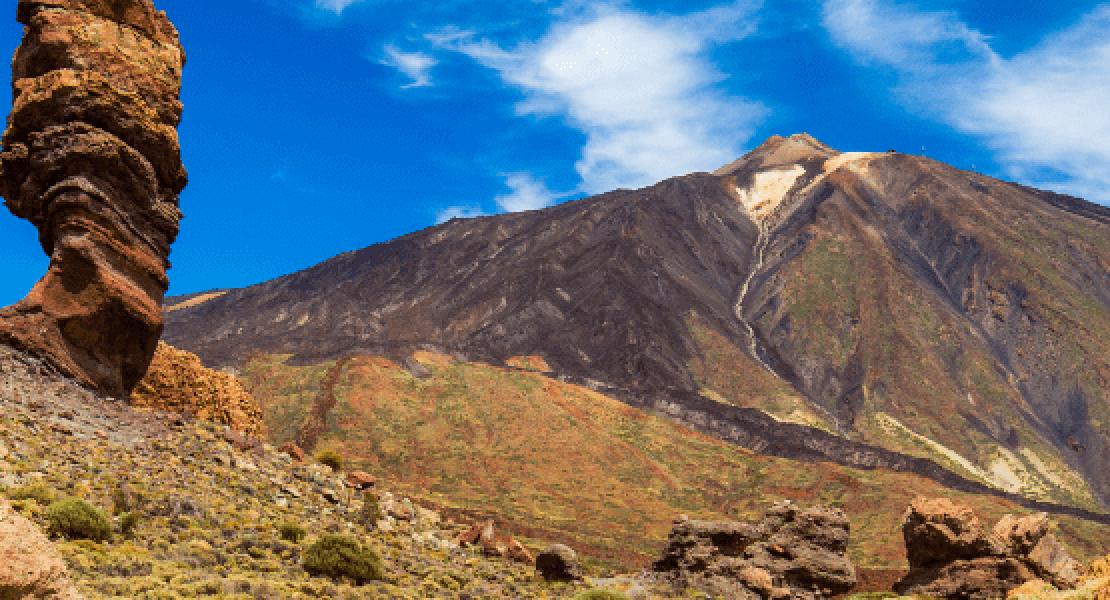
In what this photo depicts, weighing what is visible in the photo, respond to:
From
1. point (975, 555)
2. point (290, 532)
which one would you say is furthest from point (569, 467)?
point (290, 532)

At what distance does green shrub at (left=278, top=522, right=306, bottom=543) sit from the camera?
22359 mm

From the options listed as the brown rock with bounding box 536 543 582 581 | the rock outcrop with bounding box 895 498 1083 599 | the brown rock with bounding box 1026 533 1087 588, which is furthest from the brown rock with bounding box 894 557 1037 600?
the brown rock with bounding box 536 543 582 581

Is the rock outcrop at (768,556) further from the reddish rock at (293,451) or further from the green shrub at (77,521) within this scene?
the green shrub at (77,521)

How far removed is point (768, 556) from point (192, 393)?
24.4 meters

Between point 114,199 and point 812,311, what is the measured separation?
534ft

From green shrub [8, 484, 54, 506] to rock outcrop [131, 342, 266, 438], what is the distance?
10702mm

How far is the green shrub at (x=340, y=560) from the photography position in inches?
811

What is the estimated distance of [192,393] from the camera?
99.1 ft

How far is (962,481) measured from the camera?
9519 centimetres

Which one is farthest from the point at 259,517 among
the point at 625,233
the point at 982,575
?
the point at 625,233

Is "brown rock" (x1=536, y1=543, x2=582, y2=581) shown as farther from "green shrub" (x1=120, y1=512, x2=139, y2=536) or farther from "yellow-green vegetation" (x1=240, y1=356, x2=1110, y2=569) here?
"yellow-green vegetation" (x1=240, y1=356, x2=1110, y2=569)

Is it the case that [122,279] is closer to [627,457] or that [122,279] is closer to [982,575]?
[982,575]

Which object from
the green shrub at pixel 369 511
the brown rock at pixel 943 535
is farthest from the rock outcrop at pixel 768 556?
the green shrub at pixel 369 511

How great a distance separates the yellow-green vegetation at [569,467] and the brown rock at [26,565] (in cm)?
4900
